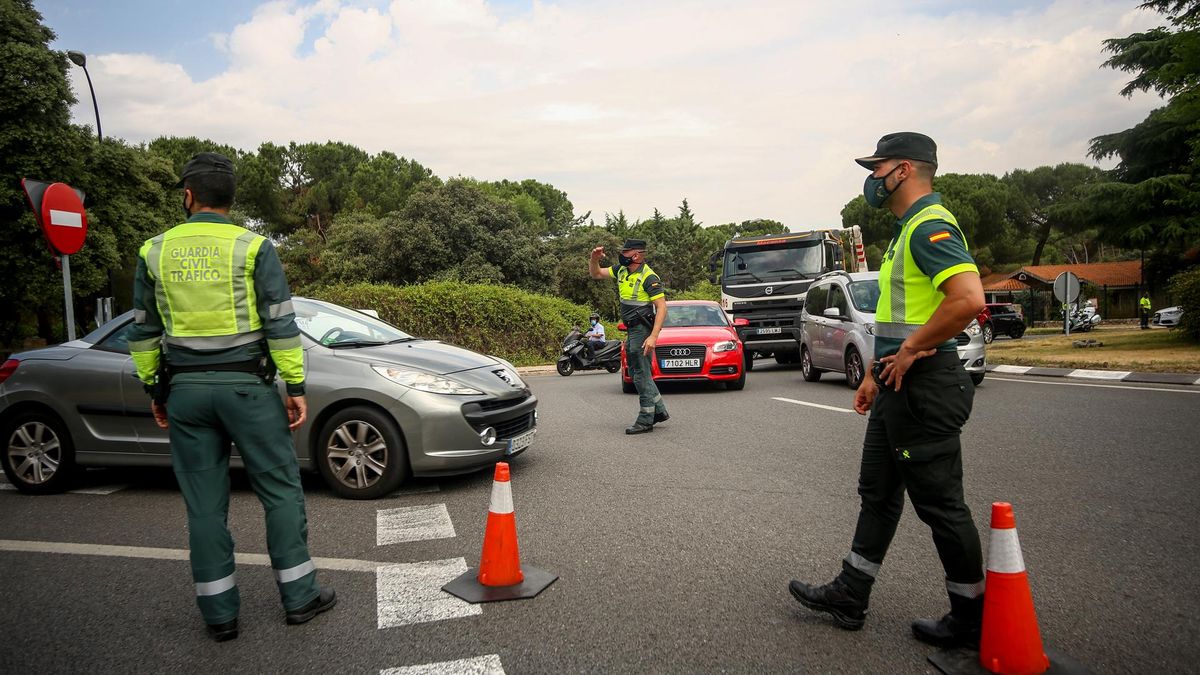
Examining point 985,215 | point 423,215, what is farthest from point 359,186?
point 985,215

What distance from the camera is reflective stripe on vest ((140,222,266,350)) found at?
11.3ft

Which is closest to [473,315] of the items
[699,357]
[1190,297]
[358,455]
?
[699,357]

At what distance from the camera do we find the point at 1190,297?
1748 cm

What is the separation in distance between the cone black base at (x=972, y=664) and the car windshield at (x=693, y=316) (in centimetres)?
1062

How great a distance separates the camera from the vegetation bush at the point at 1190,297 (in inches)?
683

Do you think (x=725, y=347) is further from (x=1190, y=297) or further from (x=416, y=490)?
(x=1190, y=297)

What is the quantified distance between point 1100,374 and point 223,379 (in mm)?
13784

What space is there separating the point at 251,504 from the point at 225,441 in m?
2.42

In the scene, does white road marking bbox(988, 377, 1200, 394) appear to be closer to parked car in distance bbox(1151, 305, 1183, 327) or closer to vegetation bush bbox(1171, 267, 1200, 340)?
vegetation bush bbox(1171, 267, 1200, 340)

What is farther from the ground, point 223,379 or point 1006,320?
point 223,379

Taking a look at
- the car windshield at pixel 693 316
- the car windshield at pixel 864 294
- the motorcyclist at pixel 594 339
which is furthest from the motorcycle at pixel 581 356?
the car windshield at pixel 864 294

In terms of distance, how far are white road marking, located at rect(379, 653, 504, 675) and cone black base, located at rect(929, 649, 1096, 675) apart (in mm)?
1582

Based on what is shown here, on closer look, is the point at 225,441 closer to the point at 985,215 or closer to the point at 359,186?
the point at 359,186

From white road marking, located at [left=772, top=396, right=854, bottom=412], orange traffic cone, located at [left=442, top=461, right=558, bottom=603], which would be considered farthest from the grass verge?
orange traffic cone, located at [left=442, top=461, right=558, bottom=603]
